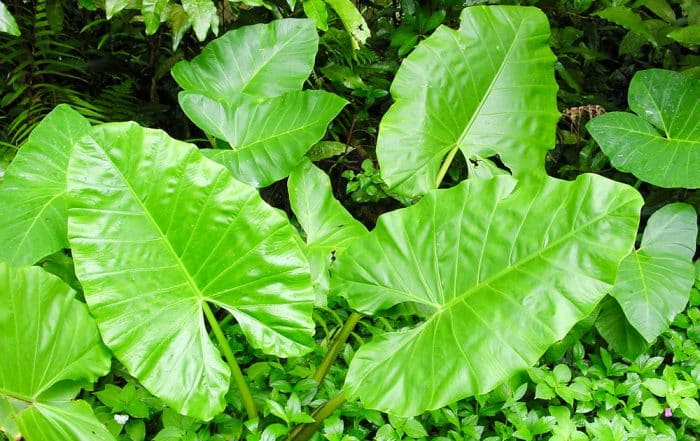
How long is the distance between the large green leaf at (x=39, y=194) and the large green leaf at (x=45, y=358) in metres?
0.15

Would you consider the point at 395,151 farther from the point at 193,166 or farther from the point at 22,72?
the point at 22,72

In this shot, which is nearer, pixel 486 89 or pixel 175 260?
pixel 175 260

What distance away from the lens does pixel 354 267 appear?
1.28 metres

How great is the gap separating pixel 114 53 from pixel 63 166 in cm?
122

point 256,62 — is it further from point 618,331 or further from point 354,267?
point 618,331

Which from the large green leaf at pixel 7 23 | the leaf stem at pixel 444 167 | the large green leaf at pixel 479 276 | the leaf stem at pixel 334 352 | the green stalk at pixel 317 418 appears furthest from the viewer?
the leaf stem at pixel 444 167

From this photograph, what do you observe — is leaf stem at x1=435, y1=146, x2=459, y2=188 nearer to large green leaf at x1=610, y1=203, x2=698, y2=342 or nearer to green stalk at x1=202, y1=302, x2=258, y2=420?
large green leaf at x1=610, y1=203, x2=698, y2=342

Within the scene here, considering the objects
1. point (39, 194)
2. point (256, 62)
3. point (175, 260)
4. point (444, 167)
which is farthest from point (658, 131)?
point (39, 194)

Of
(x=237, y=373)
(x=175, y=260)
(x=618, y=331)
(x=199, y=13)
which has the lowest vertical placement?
(x=618, y=331)

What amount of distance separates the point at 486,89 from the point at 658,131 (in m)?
0.66

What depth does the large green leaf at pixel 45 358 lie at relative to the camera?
3.52 feet

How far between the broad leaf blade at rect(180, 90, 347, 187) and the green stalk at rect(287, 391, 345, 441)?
593mm

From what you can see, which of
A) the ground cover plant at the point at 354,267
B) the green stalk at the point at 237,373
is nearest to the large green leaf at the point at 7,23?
the ground cover plant at the point at 354,267

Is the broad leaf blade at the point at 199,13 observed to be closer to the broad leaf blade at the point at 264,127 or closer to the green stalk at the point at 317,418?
the broad leaf blade at the point at 264,127
